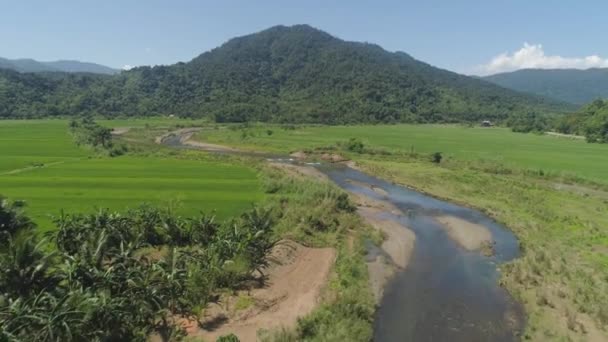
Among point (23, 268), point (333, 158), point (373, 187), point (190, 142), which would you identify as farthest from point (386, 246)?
point (190, 142)

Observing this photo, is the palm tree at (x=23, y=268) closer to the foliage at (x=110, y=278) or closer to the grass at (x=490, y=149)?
the foliage at (x=110, y=278)

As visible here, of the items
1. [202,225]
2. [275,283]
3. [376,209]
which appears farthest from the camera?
[376,209]

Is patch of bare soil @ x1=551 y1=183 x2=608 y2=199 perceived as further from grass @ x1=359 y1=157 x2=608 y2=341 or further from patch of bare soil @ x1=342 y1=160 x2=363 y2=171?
patch of bare soil @ x1=342 y1=160 x2=363 y2=171

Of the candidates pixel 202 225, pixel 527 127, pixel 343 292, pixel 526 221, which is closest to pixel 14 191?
pixel 202 225

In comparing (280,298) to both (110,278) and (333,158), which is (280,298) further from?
A: (333,158)

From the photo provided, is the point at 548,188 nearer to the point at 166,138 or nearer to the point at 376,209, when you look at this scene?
the point at 376,209

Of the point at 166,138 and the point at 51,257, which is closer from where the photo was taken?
the point at 51,257
